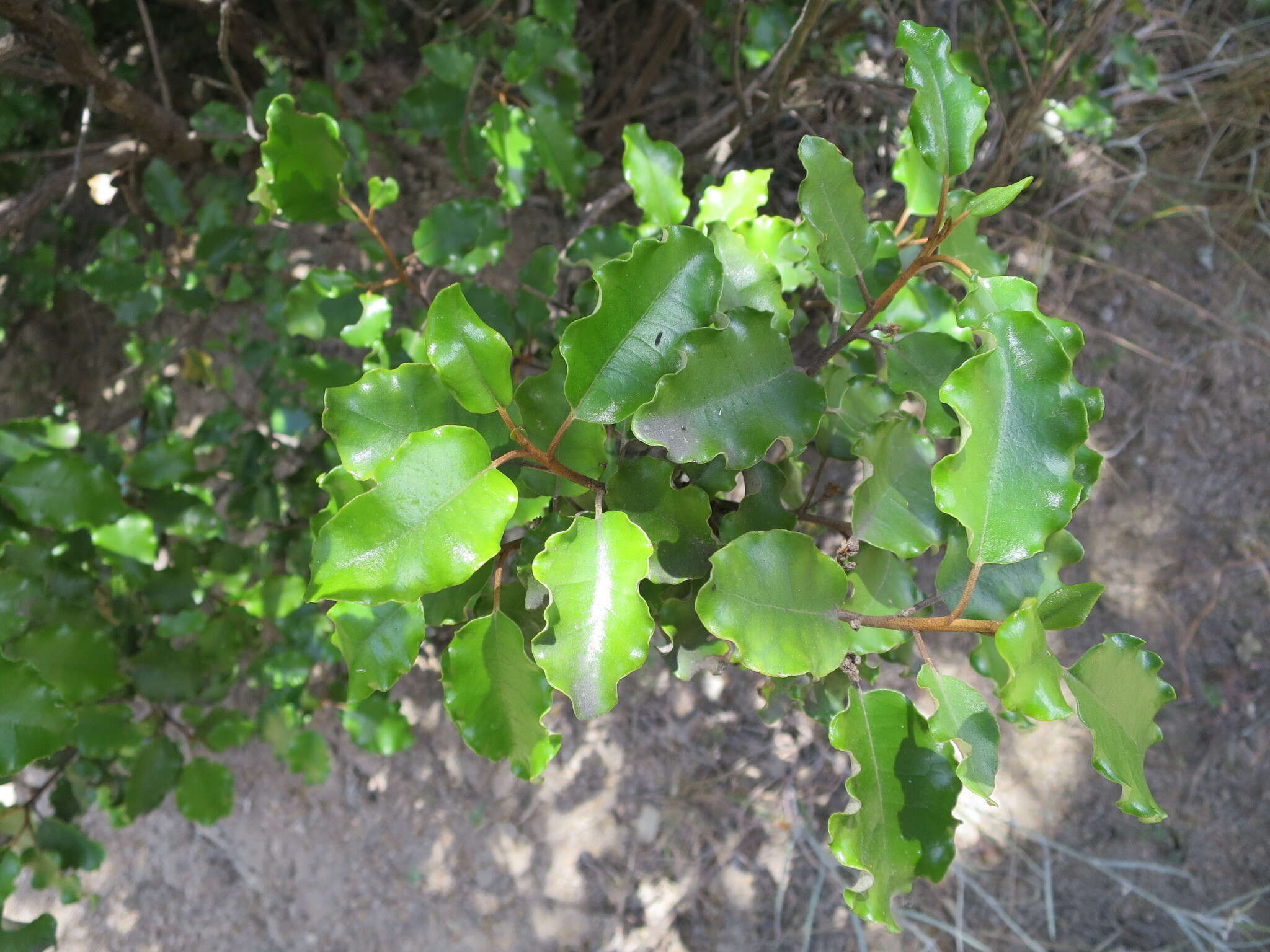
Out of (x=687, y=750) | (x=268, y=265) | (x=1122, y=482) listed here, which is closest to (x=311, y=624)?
(x=268, y=265)

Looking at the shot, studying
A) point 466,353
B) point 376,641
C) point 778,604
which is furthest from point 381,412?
point 778,604

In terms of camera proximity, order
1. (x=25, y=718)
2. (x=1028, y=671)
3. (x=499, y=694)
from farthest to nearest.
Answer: (x=25, y=718) → (x=499, y=694) → (x=1028, y=671)

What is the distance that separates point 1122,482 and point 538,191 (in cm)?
188

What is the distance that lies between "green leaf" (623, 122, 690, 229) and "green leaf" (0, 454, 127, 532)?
42.8 inches

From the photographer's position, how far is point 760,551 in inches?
31.8

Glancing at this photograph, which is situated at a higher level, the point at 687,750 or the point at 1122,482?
the point at 1122,482

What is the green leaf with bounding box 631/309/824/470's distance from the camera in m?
0.80

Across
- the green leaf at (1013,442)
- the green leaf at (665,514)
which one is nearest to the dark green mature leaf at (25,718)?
the green leaf at (665,514)

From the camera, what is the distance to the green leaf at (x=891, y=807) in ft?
2.63

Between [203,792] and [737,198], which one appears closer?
[737,198]

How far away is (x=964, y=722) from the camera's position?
2.68 ft

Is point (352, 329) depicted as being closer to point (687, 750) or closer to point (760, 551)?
point (760, 551)

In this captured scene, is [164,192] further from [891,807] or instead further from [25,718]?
[891,807]

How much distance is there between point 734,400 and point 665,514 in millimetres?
155
